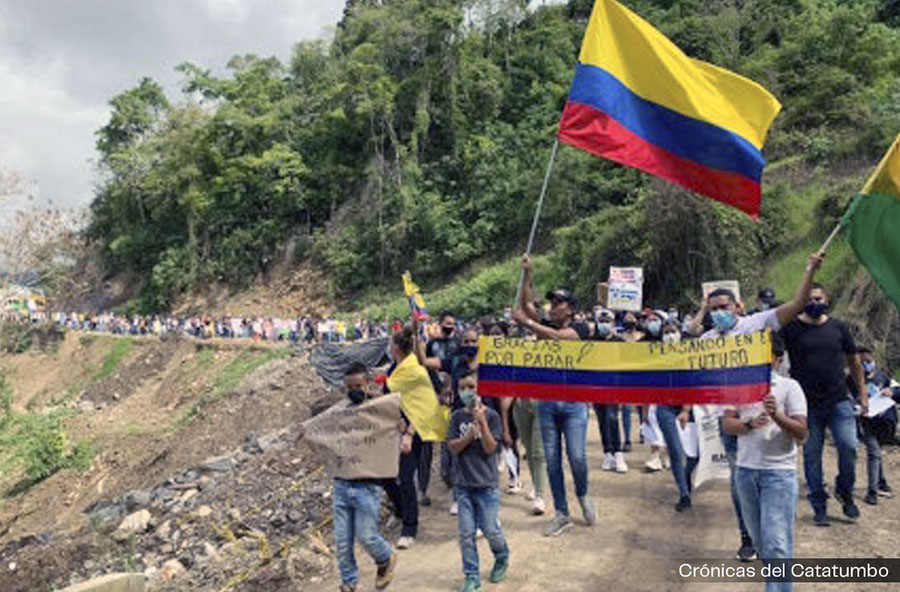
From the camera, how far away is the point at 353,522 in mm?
6227

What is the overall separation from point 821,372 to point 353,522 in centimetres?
406

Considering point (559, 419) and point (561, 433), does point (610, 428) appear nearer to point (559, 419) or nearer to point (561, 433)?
point (561, 433)

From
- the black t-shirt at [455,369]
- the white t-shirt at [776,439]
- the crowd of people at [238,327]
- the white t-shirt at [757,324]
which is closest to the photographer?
the white t-shirt at [776,439]

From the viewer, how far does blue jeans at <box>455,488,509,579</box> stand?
6168 millimetres

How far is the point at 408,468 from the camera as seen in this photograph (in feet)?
25.4

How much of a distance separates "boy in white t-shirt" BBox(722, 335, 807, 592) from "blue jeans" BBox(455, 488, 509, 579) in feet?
6.23

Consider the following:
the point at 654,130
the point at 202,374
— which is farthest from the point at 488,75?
the point at 654,130

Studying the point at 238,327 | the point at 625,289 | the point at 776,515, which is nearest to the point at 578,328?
the point at 776,515

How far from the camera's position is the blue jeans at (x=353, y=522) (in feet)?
20.1

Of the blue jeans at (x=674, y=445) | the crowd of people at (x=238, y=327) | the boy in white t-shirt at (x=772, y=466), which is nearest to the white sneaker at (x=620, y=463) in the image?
the blue jeans at (x=674, y=445)

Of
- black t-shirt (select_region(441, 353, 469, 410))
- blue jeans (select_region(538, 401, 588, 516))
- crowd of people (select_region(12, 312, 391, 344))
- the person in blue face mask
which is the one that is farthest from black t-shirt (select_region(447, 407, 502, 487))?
crowd of people (select_region(12, 312, 391, 344))

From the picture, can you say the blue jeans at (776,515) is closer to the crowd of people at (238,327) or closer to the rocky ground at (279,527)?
the rocky ground at (279,527)

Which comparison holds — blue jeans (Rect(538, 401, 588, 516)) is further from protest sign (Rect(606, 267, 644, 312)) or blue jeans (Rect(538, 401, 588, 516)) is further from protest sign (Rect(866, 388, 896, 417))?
protest sign (Rect(606, 267, 644, 312))

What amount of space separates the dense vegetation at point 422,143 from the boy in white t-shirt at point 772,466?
64.3 feet
